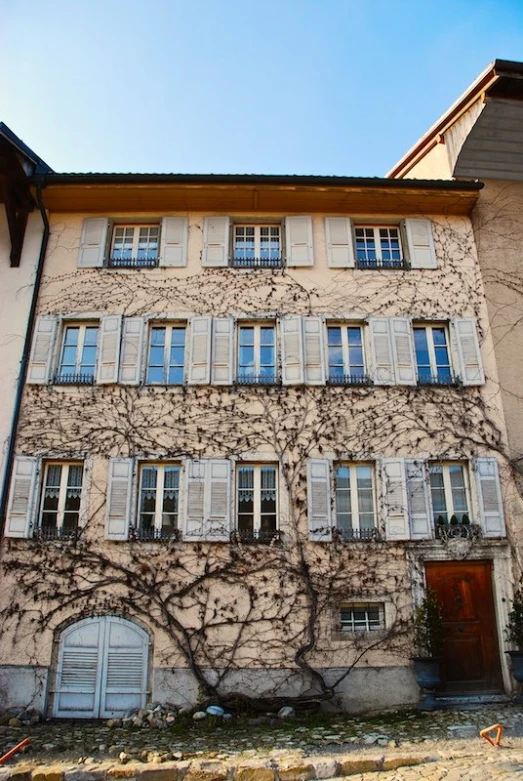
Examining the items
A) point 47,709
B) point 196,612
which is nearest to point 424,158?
point 196,612

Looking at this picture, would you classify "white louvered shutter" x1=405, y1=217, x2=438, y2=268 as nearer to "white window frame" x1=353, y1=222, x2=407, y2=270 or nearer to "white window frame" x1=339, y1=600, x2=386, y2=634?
"white window frame" x1=353, y1=222, x2=407, y2=270

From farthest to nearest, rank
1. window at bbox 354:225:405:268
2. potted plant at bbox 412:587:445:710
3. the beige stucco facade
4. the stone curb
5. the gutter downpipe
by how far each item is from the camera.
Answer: window at bbox 354:225:405:268, the gutter downpipe, the beige stucco facade, potted plant at bbox 412:587:445:710, the stone curb

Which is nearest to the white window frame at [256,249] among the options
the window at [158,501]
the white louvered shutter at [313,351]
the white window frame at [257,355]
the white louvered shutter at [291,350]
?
the white window frame at [257,355]

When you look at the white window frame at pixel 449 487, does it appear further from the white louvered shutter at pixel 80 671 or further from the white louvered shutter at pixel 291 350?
the white louvered shutter at pixel 80 671

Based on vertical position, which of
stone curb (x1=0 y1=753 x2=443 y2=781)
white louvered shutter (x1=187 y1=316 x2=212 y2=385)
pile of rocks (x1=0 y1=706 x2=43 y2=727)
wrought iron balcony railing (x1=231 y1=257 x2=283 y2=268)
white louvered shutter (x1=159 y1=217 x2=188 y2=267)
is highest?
white louvered shutter (x1=159 y1=217 x2=188 y2=267)

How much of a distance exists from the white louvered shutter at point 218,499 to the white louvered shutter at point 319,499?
51.8 inches

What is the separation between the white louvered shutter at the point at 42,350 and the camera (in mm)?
10383

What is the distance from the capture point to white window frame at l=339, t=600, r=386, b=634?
30.4 feet

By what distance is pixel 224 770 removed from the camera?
6.16 meters

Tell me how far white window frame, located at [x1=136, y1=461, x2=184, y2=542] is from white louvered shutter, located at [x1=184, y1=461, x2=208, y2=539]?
141 millimetres

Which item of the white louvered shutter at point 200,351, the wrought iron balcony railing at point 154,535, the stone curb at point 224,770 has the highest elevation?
the white louvered shutter at point 200,351

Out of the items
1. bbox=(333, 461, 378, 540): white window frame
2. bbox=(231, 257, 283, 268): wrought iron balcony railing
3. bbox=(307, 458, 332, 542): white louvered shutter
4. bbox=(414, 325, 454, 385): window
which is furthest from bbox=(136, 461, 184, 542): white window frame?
bbox=(414, 325, 454, 385): window

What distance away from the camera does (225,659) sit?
29.5ft

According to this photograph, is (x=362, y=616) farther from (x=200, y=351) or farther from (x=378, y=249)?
(x=378, y=249)
